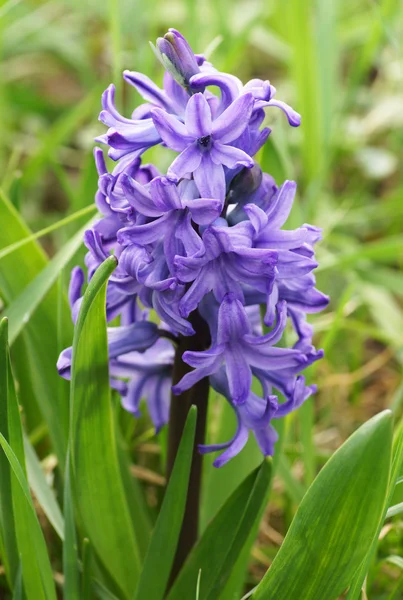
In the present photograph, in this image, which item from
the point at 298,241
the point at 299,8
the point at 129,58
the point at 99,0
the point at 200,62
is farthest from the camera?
the point at 99,0

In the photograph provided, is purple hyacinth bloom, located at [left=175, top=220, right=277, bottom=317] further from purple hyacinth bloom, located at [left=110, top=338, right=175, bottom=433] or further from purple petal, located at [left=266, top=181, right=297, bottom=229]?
purple hyacinth bloom, located at [left=110, top=338, right=175, bottom=433]

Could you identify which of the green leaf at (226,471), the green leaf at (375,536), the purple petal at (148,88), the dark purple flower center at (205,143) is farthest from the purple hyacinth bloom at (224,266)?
the green leaf at (226,471)

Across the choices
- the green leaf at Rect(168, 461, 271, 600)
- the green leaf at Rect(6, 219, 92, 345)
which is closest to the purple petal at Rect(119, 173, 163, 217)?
the green leaf at Rect(6, 219, 92, 345)

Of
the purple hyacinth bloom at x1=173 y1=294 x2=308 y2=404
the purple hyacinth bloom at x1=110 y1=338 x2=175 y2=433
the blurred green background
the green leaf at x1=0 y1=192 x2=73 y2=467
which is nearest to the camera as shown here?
the purple hyacinth bloom at x1=173 y1=294 x2=308 y2=404

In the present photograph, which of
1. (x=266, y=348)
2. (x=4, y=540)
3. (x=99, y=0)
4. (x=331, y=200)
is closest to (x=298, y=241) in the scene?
(x=266, y=348)

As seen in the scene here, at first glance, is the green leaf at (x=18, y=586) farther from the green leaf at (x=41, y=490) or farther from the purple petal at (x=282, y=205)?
the purple petal at (x=282, y=205)

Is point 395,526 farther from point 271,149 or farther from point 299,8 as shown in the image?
point 299,8

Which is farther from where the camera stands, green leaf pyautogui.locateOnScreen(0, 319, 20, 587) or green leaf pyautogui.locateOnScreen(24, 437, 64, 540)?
green leaf pyautogui.locateOnScreen(24, 437, 64, 540)
